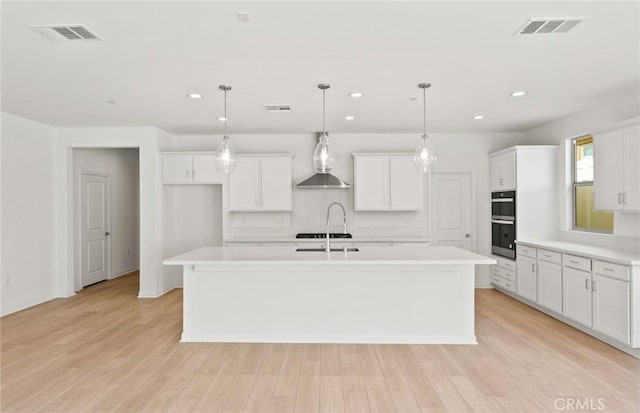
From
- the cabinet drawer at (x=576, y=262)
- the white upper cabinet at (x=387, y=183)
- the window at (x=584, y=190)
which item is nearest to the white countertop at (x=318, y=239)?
the white upper cabinet at (x=387, y=183)

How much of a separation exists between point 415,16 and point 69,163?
18.7 feet

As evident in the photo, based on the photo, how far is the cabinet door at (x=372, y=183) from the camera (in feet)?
20.4

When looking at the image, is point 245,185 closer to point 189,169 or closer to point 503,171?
point 189,169

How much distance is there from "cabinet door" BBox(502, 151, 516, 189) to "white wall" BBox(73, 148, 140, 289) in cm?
684

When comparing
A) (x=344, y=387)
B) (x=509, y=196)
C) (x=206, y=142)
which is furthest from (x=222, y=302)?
(x=509, y=196)

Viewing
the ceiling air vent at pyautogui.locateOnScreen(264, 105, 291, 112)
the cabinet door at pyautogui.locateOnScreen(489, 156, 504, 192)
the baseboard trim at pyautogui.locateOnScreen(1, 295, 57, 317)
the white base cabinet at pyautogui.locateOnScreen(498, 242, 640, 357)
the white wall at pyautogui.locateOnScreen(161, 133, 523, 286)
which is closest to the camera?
the white base cabinet at pyautogui.locateOnScreen(498, 242, 640, 357)

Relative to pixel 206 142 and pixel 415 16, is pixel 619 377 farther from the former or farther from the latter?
pixel 206 142

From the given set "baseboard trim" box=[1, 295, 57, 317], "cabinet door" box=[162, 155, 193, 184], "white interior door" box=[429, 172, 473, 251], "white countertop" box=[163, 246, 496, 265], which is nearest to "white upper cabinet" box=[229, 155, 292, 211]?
"cabinet door" box=[162, 155, 193, 184]

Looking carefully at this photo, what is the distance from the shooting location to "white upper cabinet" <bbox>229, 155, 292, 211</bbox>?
622 cm

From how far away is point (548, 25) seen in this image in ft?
8.64

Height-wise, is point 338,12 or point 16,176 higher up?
point 338,12

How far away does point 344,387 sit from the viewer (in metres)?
2.93

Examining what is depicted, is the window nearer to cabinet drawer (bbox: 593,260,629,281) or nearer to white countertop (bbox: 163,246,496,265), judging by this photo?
cabinet drawer (bbox: 593,260,629,281)

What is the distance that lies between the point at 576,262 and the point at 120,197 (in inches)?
307
